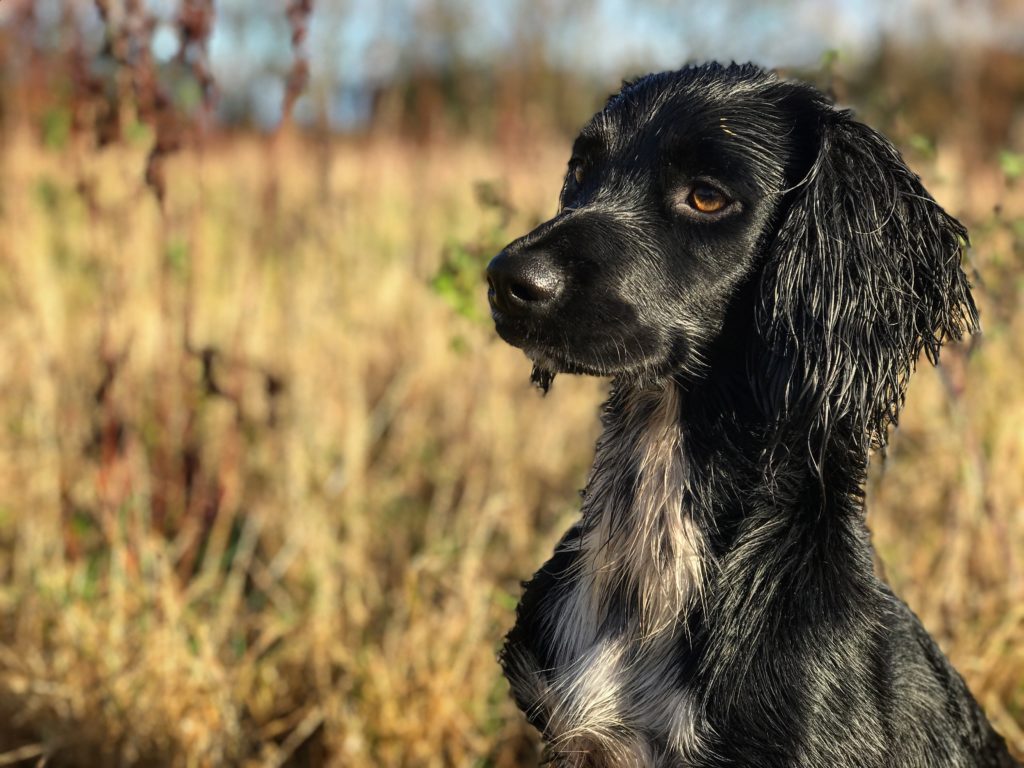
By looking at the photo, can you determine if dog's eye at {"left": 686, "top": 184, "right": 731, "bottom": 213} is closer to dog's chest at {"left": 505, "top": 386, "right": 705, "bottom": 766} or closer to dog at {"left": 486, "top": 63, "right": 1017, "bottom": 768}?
dog at {"left": 486, "top": 63, "right": 1017, "bottom": 768}

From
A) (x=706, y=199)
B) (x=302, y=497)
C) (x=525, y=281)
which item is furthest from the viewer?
(x=302, y=497)

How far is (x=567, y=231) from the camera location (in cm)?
213

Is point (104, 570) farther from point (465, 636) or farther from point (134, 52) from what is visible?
point (134, 52)

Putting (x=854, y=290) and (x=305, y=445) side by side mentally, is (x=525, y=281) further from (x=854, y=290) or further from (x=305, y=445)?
(x=305, y=445)

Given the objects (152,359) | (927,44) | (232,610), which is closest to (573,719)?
(232,610)

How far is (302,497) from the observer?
4047 mm

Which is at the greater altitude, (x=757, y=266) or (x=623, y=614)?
(x=757, y=266)

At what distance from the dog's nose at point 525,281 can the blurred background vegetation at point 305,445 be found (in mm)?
1212

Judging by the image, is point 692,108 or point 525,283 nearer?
point 525,283

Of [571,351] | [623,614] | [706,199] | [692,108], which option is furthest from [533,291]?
[623,614]

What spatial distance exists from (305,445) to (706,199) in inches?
110

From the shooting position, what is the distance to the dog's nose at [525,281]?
6.59ft

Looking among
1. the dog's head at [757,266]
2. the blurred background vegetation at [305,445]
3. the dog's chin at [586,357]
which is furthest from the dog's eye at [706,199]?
the blurred background vegetation at [305,445]

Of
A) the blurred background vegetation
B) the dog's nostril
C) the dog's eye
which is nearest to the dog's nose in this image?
the dog's nostril
